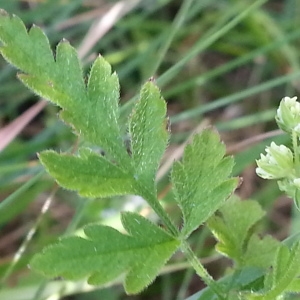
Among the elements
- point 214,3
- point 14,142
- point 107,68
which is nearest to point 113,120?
point 107,68

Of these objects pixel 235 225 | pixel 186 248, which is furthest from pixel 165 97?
pixel 186 248

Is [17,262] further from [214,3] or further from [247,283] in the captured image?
[214,3]

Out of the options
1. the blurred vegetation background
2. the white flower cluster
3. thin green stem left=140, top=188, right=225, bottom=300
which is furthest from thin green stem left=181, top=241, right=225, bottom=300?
the blurred vegetation background

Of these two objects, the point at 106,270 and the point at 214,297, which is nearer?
the point at 106,270

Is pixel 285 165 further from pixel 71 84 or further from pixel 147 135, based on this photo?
pixel 71 84

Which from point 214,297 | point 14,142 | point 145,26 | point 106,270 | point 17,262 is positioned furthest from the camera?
point 145,26

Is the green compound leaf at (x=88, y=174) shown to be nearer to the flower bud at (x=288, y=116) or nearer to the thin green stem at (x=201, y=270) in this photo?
the thin green stem at (x=201, y=270)
